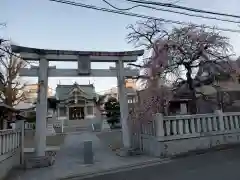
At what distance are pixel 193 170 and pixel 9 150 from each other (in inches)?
252

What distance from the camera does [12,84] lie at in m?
25.2

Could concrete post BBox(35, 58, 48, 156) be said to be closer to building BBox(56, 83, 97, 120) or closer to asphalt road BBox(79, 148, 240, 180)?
asphalt road BBox(79, 148, 240, 180)

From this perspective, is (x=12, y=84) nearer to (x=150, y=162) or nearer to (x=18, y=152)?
(x=18, y=152)

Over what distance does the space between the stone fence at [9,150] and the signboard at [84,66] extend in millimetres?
3824

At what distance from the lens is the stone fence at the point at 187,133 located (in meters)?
9.68

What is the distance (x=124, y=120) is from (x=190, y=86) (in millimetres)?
4073

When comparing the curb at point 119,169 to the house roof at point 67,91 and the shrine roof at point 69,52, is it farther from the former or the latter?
the house roof at point 67,91

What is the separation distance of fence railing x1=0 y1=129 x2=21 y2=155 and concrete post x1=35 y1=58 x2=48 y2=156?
0.93 metres

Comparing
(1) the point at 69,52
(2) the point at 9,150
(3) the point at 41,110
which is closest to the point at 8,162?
(2) the point at 9,150

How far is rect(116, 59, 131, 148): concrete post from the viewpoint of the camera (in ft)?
36.9

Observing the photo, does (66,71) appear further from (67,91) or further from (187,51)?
(67,91)

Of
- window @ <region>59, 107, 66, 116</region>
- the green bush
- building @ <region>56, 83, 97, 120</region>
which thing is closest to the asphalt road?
the green bush

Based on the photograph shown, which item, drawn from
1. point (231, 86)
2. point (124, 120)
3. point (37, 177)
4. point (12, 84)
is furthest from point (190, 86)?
point (12, 84)

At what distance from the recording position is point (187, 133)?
10133 mm
